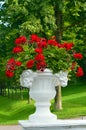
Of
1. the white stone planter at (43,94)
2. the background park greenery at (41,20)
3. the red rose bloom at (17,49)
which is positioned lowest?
the white stone planter at (43,94)

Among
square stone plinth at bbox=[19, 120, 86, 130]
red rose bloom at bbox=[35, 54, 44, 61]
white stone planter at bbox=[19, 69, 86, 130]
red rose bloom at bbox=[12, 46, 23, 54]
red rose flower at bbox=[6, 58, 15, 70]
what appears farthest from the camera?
red rose bloom at bbox=[12, 46, 23, 54]

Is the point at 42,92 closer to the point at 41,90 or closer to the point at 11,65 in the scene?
the point at 41,90

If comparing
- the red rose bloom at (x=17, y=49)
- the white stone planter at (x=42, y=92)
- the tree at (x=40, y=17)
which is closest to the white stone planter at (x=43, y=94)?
the white stone planter at (x=42, y=92)

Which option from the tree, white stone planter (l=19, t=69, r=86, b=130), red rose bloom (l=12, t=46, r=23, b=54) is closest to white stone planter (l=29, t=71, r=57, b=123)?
white stone planter (l=19, t=69, r=86, b=130)

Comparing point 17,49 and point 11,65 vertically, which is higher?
point 17,49

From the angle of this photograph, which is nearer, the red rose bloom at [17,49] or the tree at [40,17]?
the red rose bloom at [17,49]

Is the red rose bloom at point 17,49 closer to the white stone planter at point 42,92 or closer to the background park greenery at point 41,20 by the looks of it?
the white stone planter at point 42,92

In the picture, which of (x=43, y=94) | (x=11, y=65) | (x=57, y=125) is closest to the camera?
(x=57, y=125)

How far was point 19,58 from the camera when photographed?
31.1ft

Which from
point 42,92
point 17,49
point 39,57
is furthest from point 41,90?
point 17,49

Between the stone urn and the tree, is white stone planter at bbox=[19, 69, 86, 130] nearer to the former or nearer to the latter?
the stone urn

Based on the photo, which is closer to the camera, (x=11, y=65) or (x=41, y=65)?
(x=41, y=65)

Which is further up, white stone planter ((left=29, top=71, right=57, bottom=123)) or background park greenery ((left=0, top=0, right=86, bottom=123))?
background park greenery ((left=0, top=0, right=86, bottom=123))

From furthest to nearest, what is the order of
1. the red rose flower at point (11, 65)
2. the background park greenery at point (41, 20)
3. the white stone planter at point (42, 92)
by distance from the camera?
the background park greenery at point (41, 20) → the red rose flower at point (11, 65) → the white stone planter at point (42, 92)
